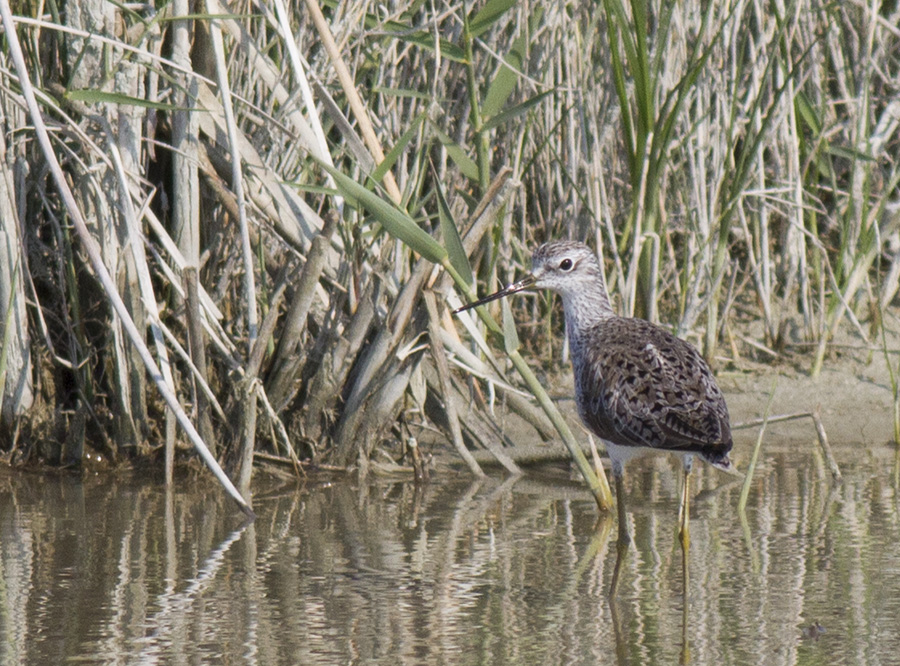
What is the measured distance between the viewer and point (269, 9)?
5047 millimetres

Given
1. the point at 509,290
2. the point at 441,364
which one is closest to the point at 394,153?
the point at 509,290

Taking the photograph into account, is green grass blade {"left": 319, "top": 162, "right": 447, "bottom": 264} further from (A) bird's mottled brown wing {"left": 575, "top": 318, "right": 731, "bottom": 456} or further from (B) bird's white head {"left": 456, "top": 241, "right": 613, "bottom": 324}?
(A) bird's mottled brown wing {"left": 575, "top": 318, "right": 731, "bottom": 456}

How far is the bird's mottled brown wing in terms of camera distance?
13.0 feet

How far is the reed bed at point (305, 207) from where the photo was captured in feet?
16.1

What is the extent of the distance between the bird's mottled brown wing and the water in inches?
17.7

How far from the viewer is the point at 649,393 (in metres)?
4.09

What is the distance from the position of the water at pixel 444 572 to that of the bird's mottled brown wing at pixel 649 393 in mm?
449

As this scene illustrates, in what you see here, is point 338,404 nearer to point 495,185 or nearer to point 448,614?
point 495,185

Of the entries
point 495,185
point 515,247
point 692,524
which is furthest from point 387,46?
point 692,524

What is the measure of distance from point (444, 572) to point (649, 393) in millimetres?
841

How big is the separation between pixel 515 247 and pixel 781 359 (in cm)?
152

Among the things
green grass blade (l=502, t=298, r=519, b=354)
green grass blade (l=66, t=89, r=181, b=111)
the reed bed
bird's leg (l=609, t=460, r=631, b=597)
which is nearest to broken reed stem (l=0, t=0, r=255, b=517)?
the reed bed

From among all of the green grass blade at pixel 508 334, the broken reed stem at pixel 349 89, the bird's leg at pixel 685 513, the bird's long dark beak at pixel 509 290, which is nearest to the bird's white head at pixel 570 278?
the bird's long dark beak at pixel 509 290

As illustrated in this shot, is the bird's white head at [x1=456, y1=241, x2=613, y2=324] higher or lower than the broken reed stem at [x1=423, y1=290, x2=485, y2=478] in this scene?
higher
